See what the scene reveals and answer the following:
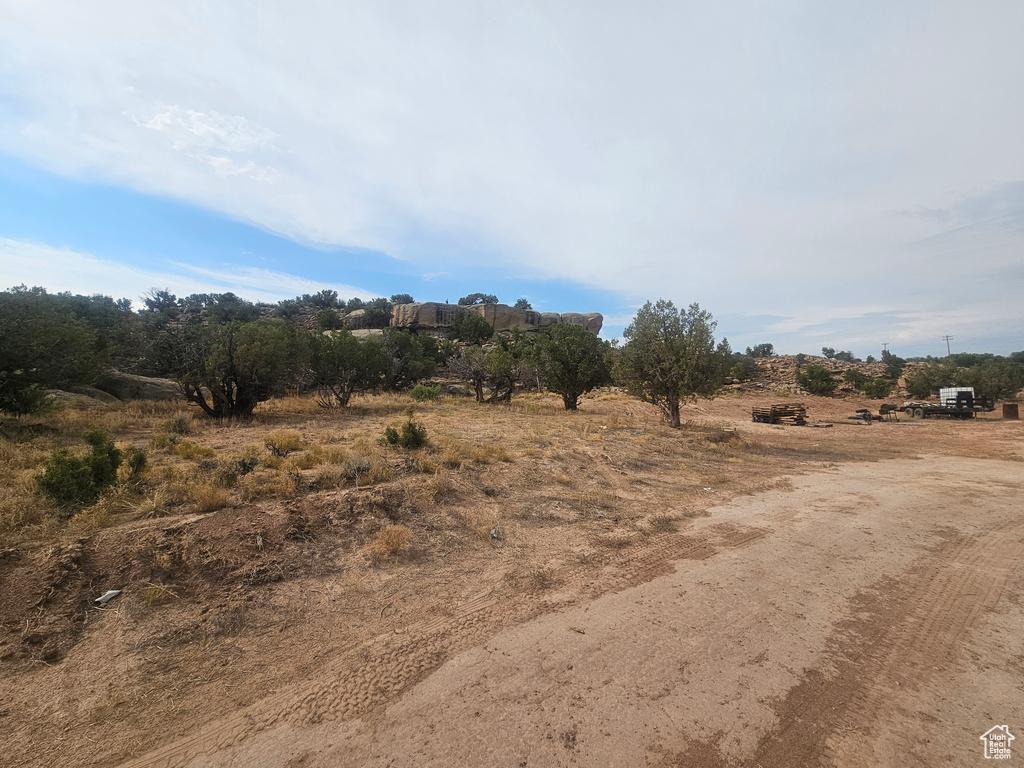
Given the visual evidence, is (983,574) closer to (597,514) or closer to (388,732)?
(597,514)

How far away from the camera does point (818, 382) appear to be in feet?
135

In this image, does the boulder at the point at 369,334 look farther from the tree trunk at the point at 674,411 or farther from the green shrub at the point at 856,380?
the green shrub at the point at 856,380

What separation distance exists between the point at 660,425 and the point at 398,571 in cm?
1582

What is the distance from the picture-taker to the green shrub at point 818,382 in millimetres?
40844

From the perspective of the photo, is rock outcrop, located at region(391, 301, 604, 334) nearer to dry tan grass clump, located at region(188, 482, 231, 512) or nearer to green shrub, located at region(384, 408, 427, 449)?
green shrub, located at region(384, 408, 427, 449)

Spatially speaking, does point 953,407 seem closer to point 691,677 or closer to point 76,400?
point 691,677

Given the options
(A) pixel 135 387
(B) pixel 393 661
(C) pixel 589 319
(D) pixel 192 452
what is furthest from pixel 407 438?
(C) pixel 589 319

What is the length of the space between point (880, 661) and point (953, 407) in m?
33.0

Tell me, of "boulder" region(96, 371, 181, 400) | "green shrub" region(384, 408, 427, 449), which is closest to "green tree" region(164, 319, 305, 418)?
"boulder" region(96, 371, 181, 400)

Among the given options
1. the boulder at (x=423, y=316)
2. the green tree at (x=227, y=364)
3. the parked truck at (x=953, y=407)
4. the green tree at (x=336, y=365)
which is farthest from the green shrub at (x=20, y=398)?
the boulder at (x=423, y=316)

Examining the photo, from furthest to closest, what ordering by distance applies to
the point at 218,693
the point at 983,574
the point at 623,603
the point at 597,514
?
the point at 597,514 → the point at 983,574 → the point at 623,603 → the point at 218,693

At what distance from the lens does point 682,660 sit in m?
3.56

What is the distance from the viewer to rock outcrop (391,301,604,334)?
67.2m

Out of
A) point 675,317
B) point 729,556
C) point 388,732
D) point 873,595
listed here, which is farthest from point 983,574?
point 675,317
